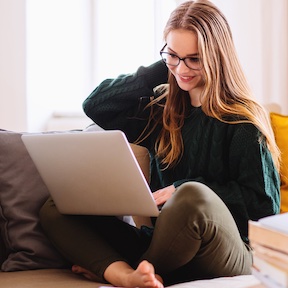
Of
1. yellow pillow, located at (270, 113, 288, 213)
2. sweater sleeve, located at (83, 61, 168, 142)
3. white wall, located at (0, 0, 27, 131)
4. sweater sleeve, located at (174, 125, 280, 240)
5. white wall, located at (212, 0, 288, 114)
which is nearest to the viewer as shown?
sweater sleeve, located at (174, 125, 280, 240)

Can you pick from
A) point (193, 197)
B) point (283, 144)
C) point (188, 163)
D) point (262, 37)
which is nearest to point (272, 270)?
point (193, 197)

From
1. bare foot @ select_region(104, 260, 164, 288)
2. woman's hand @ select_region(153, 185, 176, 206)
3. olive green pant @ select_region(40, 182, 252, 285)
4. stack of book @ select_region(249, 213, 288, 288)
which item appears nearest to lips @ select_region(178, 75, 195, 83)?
woman's hand @ select_region(153, 185, 176, 206)

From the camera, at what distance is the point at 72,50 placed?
2551 millimetres

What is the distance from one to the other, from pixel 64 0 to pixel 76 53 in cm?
22

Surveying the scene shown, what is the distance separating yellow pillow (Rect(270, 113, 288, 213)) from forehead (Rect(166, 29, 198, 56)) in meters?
0.51

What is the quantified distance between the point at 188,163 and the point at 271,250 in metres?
0.87

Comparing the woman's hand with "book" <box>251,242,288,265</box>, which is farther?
the woman's hand

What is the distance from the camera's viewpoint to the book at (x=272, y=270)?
699 millimetres

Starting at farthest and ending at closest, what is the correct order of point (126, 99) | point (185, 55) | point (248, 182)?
1. point (126, 99)
2. point (185, 55)
3. point (248, 182)

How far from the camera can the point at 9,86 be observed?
89.6 inches

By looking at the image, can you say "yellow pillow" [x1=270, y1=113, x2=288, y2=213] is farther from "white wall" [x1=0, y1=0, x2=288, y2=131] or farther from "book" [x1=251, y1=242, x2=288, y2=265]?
"book" [x1=251, y1=242, x2=288, y2=265]

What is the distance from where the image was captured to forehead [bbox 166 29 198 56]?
62.3 inches

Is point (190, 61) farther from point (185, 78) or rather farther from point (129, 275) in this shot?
point (129, 275)

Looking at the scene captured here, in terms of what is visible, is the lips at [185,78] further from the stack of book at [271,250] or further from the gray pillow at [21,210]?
the stack of book at [271,250]
